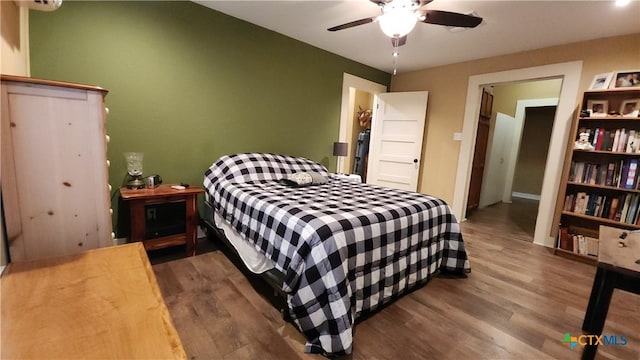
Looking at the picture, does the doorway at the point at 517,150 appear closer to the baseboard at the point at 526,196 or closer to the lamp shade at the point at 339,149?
the baseboard at the point at 526,196

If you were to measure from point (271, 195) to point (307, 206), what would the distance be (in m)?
0.44

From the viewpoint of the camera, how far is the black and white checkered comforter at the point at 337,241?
1.43 meters

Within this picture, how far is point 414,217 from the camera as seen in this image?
1.95 meters

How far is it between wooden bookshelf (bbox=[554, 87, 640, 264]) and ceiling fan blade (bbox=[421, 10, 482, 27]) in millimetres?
1913

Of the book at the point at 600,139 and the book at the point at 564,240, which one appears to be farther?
the book at the point at 564,240

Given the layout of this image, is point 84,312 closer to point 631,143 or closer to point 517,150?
point 631,143

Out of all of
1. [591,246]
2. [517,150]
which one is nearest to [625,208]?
[591,246]

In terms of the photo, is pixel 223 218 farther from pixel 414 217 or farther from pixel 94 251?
pixel 414 217

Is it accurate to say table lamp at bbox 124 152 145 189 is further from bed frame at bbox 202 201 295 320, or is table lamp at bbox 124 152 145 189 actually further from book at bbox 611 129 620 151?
book at bbox 611 129 620 151

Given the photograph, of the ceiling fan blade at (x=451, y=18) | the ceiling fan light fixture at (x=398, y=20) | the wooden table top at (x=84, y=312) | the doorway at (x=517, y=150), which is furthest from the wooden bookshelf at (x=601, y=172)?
the wooden table top at (x=84, y=312)

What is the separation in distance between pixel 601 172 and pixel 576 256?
92 centimetres

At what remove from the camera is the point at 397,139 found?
4324mm

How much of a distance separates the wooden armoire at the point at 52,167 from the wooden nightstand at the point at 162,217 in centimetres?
101

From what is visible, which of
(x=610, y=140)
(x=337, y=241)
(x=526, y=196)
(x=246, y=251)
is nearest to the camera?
(x=337, y=241)
